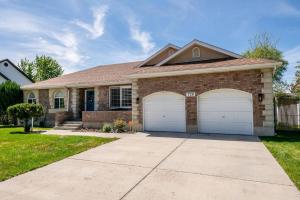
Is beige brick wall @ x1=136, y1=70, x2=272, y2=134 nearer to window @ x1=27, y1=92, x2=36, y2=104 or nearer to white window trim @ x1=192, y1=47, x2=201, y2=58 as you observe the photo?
white window trim @ x1=192, y1=47, x2=201, y2=58

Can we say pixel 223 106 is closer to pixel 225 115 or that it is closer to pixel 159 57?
pixel 225 115

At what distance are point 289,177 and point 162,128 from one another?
8.46m

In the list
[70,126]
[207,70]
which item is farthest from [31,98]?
[207,70]

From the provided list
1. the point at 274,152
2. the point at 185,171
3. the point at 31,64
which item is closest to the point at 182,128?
the point at 274,152

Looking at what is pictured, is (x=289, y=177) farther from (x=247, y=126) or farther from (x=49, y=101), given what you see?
(x=49, y=101)

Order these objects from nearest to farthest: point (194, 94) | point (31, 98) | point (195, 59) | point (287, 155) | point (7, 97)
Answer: point (287, 155) → point (194, 94) → point (195, 59) → point (7, 97) → point (31, 98)

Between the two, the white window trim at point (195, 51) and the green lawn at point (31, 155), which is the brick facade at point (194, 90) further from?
the green lawn at point (31, 155)

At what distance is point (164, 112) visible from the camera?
1309 cm

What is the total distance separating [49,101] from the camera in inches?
732

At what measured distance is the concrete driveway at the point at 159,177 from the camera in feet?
13.8

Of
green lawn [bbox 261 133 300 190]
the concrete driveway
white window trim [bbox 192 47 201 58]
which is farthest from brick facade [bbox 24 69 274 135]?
the concrete driveway

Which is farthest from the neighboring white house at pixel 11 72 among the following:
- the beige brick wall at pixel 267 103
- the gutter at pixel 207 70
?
the beige brick wall at pixel 267 103

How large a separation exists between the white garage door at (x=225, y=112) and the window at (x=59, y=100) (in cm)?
1179

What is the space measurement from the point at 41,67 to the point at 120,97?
1796 inches
